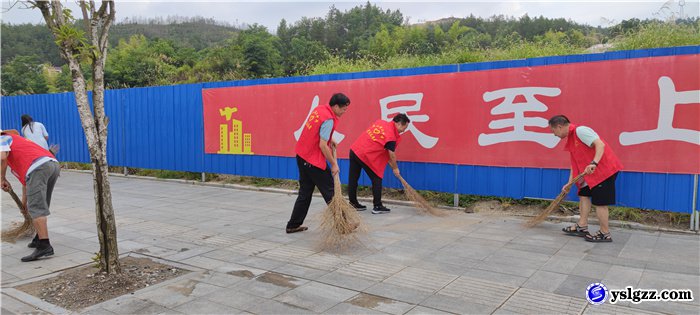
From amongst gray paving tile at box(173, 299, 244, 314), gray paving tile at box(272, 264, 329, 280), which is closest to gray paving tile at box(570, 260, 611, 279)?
gray paving tile at box(272, 264, 329, 280)

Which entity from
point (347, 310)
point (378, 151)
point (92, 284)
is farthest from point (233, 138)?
point (347, 310)

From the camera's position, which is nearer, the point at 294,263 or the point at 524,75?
the point at 294,263

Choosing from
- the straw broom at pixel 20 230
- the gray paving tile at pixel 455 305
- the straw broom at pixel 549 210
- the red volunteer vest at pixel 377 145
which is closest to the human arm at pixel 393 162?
the red volunteer vest at pixel 377 145

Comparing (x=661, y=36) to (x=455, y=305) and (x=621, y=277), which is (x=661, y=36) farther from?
(x=455, y=305)

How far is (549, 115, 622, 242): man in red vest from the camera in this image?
4.52 m

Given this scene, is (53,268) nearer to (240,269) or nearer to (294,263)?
(240,269)

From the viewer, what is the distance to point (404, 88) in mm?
6656

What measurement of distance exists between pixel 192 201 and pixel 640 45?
7782mm

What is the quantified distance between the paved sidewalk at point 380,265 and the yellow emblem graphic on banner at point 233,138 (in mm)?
2414

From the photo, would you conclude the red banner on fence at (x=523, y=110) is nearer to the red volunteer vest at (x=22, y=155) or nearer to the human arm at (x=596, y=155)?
the human arm at (x=596, y=155)

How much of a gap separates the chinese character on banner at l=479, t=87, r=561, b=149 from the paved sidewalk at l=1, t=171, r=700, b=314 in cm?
104

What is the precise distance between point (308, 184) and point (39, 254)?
2.73 meters

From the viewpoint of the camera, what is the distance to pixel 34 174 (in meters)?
4.49

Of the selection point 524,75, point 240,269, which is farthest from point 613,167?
point 240,269
